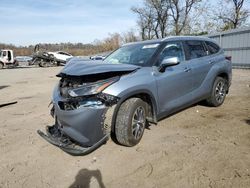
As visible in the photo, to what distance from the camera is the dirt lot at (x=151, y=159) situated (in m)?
3.13

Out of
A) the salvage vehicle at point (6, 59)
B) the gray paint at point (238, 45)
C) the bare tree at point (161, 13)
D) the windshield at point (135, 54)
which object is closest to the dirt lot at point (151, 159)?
the windshield at point (135, 54)

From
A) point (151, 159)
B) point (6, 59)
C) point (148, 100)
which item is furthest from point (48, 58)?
point (151, 159)

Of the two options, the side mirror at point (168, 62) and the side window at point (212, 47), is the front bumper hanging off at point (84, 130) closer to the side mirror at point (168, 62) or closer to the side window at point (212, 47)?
the side mirror at point (168, 62)

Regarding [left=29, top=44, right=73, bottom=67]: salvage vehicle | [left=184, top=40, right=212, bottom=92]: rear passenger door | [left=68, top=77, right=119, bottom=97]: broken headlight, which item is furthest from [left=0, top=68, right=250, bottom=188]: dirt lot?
[left=29, top=44, right=73, bottom=67]: salvage vehicle

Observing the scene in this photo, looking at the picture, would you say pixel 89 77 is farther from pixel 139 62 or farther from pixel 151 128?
pixel 151 128

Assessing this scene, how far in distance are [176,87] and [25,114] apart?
3909mm

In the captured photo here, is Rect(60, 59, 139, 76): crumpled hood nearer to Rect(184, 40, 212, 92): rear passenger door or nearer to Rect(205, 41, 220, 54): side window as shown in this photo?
Rect(184, 40, 212, 92): rear passenger door

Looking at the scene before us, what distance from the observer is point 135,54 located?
15.9 feet

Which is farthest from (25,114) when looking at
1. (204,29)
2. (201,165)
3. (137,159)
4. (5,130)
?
(204,29)

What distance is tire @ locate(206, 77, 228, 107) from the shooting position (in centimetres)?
595

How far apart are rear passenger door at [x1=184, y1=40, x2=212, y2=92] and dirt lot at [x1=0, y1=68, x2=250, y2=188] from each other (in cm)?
84

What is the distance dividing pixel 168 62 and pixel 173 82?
55 centimetres

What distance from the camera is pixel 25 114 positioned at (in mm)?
6465

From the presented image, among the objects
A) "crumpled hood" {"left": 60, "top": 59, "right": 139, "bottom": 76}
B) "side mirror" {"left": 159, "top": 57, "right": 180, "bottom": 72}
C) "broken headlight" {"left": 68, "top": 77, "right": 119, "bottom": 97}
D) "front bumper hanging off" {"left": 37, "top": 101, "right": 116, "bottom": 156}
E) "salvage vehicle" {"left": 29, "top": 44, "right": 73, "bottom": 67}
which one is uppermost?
"salvage vehicle" {"left": 29, "top": 44, "right": 73, "bottom": 67}
